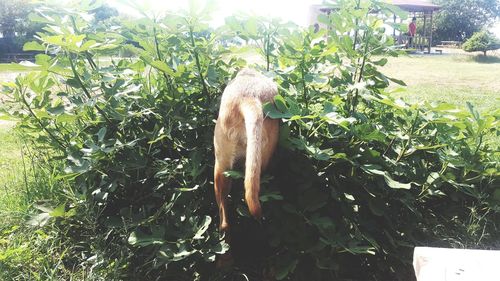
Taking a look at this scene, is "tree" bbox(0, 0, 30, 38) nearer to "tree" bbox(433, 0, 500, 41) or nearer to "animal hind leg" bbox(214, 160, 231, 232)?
"animal hind leg" bbox(214, 160, 231, 232)

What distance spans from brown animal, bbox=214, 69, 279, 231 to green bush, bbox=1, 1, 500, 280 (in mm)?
113

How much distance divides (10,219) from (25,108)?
86 cm

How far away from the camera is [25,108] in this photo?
2.71 meters

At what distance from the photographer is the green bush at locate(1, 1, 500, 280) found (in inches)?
95.1

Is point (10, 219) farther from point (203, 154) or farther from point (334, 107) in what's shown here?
point (334, 107)

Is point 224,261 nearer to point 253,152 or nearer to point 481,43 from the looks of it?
point 253,152

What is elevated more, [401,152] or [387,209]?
[401,152]

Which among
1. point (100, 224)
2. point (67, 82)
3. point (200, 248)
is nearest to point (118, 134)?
point (67, 82)

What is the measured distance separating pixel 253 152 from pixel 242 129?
270 mm

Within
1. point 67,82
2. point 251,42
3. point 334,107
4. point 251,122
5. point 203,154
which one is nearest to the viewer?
point 251,122

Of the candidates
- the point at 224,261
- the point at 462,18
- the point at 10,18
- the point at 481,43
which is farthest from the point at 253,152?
the point at 462,18

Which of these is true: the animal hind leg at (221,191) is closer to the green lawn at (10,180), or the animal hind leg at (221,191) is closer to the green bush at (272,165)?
the green bush at (272,165)

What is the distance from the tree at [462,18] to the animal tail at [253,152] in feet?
182

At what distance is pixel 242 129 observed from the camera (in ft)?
7.39
